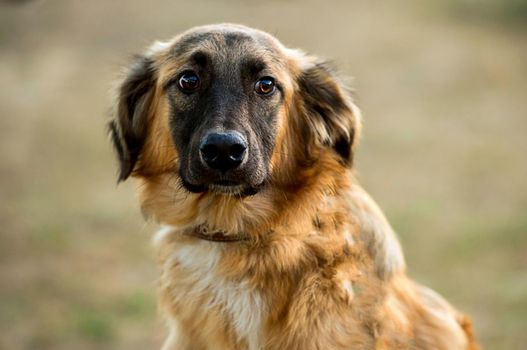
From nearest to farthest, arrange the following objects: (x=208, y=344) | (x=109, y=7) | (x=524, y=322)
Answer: (x=208, y=344), (x=524, y=322), (x=109, y=7)

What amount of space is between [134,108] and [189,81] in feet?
1.94

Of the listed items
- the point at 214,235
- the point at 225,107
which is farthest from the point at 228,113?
the point at 214,235

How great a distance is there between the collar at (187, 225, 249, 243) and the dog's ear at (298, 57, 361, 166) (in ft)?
2.42

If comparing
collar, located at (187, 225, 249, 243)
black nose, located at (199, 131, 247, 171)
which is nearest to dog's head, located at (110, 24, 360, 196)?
→ black nose, located at (199, 131, 247, 171)

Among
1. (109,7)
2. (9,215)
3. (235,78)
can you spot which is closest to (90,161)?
(9,215)

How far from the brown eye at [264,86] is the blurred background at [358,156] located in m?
0.93

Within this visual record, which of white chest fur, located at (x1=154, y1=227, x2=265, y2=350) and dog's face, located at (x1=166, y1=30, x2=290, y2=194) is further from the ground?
dog's face, located at (x1=166, y1=30, x2=290, y2=194)

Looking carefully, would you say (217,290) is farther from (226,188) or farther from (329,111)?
(329,111)

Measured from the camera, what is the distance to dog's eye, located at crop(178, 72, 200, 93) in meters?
4.19

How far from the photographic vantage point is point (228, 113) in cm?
393

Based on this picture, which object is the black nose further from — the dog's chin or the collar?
the collar

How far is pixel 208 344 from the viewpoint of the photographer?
4.07 m

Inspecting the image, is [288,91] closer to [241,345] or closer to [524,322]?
[241,345]

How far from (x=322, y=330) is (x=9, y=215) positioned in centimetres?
630
